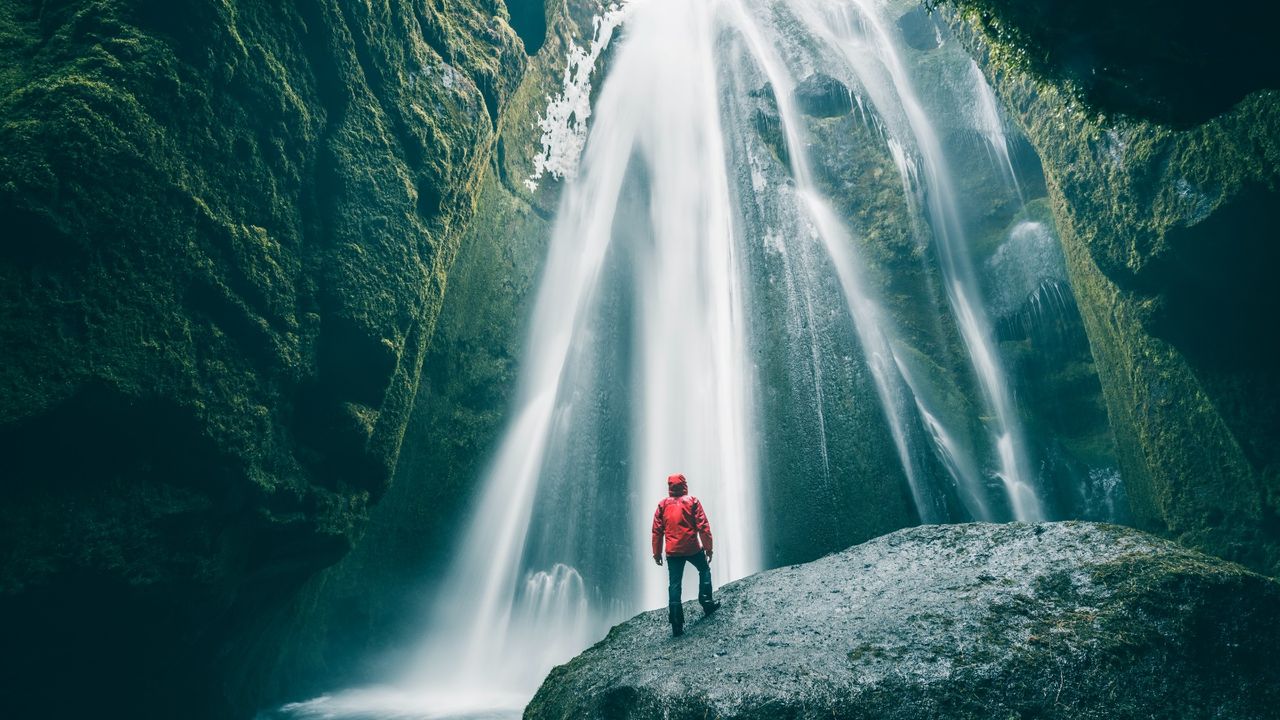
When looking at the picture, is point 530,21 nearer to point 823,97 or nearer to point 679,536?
point 823,97

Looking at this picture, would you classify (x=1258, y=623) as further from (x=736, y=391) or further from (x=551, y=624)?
(x=551, y=624)

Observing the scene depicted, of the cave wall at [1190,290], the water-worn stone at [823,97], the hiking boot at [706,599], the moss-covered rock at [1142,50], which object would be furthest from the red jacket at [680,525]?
the water-worn stone at [823,97]

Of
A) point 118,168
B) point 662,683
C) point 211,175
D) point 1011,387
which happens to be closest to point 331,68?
point 211,175

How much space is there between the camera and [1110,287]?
1078cm

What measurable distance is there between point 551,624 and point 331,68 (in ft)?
43.8

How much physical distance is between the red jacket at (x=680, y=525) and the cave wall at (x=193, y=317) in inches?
211

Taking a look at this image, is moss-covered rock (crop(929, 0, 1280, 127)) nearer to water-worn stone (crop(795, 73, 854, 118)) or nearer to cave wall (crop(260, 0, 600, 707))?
cave wall (crop(260, 0, 600, 707))

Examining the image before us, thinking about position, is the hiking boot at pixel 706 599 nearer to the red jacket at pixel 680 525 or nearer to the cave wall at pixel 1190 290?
the red jacket at pixel 680 525

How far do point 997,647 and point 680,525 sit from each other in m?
2.62

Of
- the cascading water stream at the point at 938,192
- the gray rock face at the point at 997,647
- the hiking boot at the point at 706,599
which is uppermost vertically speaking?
the cascading water stream at the point at 938,192

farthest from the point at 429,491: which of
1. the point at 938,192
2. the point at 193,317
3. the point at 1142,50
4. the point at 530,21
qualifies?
the point at 938,192

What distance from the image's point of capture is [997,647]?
12.0ft

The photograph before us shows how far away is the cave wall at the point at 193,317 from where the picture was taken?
4758 millimetres

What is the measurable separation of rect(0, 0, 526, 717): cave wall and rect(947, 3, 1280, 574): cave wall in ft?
30.2
